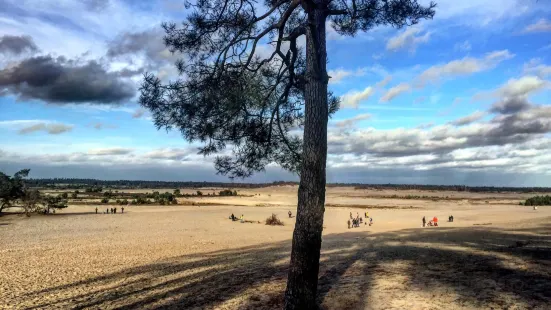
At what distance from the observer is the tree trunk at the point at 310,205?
7.15 metres

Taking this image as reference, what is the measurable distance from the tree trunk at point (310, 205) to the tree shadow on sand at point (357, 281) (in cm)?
72

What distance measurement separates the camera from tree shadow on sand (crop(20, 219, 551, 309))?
24.7 feet

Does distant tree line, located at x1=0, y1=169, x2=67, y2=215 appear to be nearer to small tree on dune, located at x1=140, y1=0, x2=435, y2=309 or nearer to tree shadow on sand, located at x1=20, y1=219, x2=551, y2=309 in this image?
tree shadow on sand, located at x1=20, y1=219, x2=551, y2=309

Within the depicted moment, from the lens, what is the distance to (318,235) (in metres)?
7.24

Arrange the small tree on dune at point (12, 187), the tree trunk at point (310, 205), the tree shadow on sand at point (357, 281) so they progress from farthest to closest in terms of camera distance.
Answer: the small tree on dune at point (12, 187), the tree shadow on sand at point (357, 281), the tree trunk at point (310, 205)

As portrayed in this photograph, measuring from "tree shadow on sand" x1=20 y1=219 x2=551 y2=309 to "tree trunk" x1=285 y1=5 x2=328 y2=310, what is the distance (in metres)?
0.72

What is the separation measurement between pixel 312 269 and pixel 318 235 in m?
0.57

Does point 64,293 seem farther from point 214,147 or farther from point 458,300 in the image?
point 458,300

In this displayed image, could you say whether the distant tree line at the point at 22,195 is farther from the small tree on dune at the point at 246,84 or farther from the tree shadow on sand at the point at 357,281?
the small tree on dune at the point at 246,84

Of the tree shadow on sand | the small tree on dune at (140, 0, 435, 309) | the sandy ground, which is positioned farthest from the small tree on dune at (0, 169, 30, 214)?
the small tree on dune at (140, 0, 435, 309)

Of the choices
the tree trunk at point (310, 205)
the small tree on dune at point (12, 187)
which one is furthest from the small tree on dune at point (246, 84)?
the small tree on dune at point (12, 187)

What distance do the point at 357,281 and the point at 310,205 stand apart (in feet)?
8.85

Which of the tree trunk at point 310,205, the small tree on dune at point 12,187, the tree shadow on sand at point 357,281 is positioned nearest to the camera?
the tree trunk at point 310,205

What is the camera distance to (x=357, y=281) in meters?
8.87
